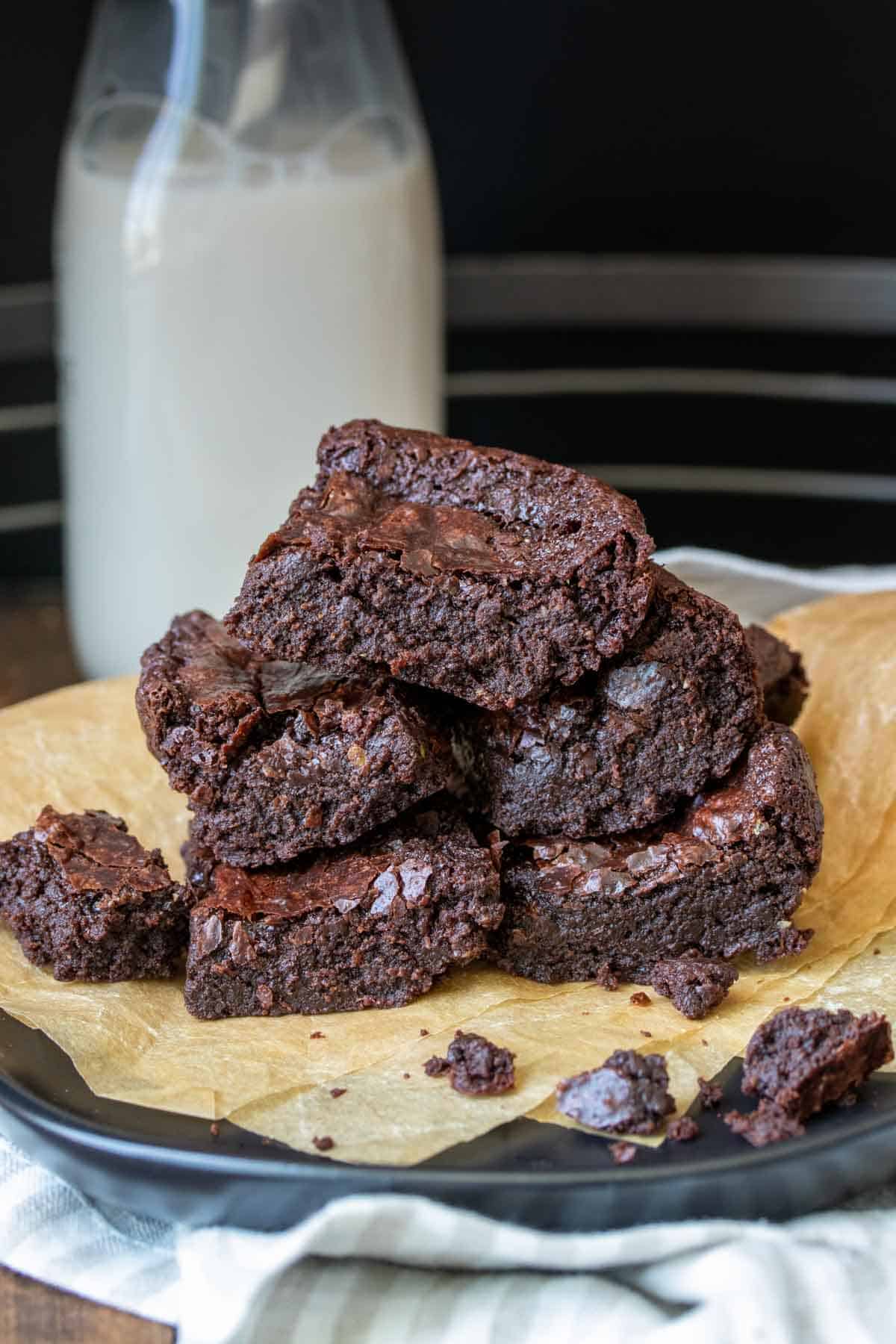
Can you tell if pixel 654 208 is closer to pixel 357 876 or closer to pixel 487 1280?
pixel 357 876

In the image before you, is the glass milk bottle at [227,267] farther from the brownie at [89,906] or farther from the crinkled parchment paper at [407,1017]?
the brownie at [89,906]

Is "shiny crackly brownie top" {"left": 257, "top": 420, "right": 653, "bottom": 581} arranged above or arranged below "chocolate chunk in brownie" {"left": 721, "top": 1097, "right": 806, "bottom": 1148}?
above

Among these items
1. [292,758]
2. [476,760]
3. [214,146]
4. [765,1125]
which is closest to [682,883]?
[476,760]

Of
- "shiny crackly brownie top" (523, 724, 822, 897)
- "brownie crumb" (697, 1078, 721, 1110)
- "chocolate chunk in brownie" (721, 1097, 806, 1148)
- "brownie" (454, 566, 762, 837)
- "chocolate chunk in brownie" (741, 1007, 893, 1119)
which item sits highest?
"brownie" (454, 566, 762, 837)

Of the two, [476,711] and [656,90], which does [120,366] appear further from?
[656,90]

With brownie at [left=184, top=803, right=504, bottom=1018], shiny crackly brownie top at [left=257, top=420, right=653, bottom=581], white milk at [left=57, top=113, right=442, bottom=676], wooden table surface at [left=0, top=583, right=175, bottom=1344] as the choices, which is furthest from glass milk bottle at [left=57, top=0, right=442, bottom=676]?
brownie at [left=184, top=803, right=504, bottom=1018]

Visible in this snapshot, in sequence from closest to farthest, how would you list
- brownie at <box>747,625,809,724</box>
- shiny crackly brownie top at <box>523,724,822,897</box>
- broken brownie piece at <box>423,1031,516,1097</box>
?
broken brownie piece at <box>423,1031,516,1097</box> < shiny crackly brownie top at <box>523,724,822,897</box> < brownie at <box>747,625,809,724</box>

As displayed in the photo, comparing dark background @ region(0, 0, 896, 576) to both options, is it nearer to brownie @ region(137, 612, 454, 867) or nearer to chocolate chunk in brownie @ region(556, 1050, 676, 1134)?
brownie @ region(137, 612, 454, 867)
